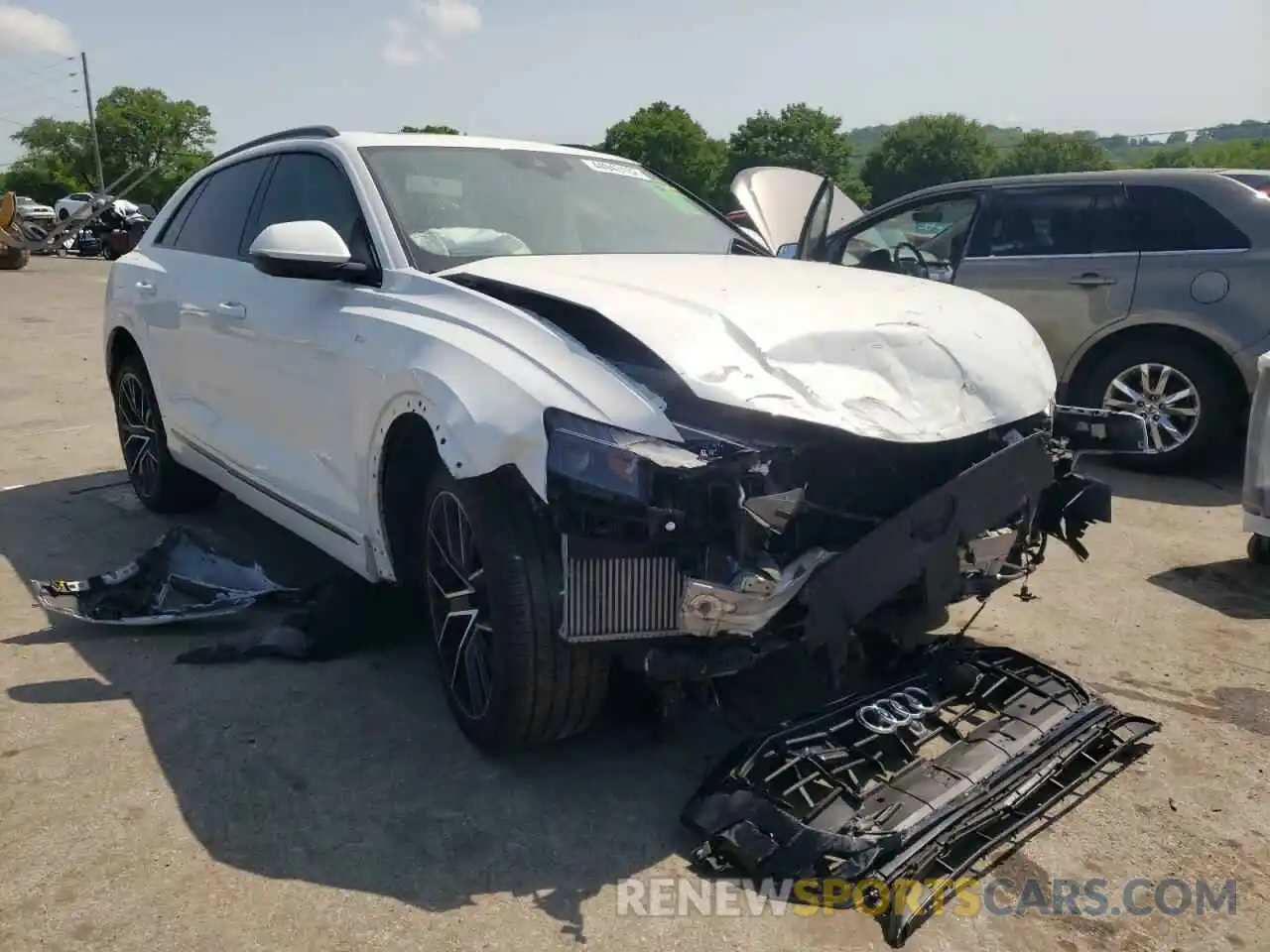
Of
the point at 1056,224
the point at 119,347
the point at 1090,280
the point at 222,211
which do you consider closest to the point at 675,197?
the point at 222,211

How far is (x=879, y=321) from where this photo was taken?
3.03m

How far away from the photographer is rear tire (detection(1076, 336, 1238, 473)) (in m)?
6.36

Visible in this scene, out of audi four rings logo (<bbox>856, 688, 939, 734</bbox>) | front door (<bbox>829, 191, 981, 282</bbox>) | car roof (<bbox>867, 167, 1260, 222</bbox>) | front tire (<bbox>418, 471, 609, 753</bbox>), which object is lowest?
audi four rings logo (<bbox>856, 688, 939, 734</bbox>)

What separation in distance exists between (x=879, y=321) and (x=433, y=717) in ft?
6.00

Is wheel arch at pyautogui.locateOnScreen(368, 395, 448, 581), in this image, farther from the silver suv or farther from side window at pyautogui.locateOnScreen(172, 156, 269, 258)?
the silver suv

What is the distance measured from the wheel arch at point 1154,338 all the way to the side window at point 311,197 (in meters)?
4.84

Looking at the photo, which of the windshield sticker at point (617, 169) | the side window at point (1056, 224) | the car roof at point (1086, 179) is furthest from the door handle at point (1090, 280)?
the windshield sticker at point (617, 169)

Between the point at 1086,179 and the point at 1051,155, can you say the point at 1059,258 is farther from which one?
the point at 1051,155

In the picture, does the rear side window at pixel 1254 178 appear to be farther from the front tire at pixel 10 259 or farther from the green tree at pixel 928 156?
the green tree at pixel 928 156

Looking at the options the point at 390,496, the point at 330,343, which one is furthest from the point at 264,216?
the point at 390,496

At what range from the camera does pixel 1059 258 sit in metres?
6.93

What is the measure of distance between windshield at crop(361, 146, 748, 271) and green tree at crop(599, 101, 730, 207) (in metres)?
83.9

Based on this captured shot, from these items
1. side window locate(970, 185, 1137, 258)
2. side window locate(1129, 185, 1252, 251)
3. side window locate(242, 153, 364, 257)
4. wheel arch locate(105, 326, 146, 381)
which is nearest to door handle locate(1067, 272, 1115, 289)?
side window locate(970, 185, 1137, 258)

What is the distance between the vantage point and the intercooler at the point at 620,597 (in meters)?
2.67
